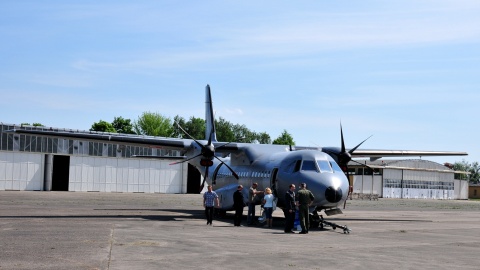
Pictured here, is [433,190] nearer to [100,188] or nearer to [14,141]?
[100,188]

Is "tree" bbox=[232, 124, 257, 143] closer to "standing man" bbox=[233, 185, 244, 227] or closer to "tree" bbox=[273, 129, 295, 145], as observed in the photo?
"tree" bbox=[273, 129, 295, 145]

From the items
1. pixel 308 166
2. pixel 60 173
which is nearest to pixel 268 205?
pixel 308 166

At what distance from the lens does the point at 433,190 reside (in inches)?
3743

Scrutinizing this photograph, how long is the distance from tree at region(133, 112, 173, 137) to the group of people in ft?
331

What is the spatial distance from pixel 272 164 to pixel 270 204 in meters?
2.79

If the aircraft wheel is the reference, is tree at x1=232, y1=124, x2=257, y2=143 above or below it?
above

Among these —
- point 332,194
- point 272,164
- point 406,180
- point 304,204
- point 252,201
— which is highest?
point 272,164

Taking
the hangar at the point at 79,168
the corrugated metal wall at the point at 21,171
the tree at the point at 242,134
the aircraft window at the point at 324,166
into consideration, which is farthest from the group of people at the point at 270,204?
the tree at the point at 242,134

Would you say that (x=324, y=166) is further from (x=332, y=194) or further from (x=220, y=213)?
(x=220, y=213)

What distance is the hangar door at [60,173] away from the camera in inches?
2608

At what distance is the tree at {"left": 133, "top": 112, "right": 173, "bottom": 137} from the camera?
414 feet

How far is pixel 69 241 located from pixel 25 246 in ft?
4.81

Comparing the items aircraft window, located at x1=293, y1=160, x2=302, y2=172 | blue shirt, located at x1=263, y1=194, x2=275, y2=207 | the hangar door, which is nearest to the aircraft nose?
aircraft window, located at x1=293, y1=160, x2=302, y2=172

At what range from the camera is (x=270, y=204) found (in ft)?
76.5
